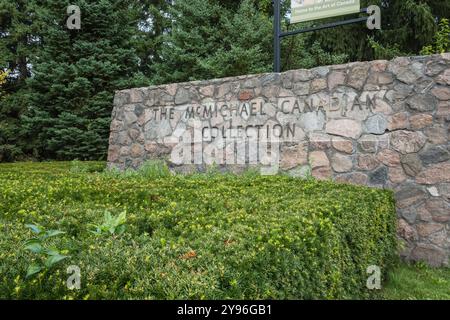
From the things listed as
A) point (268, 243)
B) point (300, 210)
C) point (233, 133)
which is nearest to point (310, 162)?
point (233, 133)

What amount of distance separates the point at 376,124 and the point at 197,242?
3.73 metres

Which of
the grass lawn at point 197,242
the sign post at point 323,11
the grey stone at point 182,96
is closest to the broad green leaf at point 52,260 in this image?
the grass lawn at point 197,242

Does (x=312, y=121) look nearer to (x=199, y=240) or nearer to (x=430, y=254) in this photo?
(x=430, y=254)

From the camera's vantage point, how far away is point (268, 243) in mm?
1863

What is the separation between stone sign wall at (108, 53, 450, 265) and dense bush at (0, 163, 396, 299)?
108 cm

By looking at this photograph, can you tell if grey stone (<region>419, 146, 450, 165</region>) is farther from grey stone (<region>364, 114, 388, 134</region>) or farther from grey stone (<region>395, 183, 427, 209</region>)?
grey stone (<region>364, 114, 388, 134</region>)

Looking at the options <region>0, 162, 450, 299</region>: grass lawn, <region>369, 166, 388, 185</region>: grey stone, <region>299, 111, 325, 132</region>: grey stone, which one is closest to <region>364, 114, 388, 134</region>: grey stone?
<region>369, 166, 388, 185</region>: grey stone

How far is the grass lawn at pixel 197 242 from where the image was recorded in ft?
5.11

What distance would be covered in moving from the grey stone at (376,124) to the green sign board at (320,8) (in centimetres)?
153

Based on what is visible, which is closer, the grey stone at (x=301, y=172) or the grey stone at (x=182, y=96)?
the grey stone at (x=301, y=172)

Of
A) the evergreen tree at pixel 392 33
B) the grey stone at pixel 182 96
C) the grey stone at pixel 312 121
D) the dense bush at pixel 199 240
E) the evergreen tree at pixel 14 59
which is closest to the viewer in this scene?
the dense bush at pixel 199 240

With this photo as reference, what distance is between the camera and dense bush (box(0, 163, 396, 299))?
155 cm

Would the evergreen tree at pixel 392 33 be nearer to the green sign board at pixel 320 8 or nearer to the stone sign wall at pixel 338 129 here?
the green sign board at pixel 320 8
